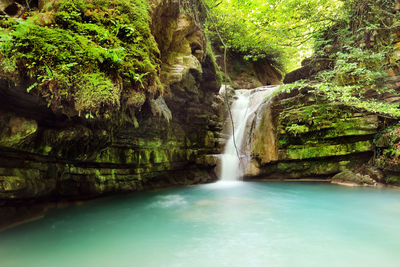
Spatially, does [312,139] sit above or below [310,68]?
below

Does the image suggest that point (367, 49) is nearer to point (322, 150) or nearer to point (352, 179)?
point (322, 150)

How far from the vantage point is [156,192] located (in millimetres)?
6832

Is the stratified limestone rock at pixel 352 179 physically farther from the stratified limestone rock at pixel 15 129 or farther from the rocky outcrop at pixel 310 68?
the stratified limestone rock at pixel 15 129

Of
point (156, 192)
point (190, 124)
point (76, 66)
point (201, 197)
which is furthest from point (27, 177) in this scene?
point (190, 124)

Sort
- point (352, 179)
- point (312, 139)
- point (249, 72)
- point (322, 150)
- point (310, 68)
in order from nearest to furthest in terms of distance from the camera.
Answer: point (352, 179) → point (322, 150) → point (312, 139) → point (310, 68) → point (249, 72)

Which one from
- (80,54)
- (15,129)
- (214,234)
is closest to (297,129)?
(214,234)

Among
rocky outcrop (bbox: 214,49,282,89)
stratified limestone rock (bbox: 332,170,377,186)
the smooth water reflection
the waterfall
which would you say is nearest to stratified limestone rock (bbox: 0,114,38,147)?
the smooth water reflection

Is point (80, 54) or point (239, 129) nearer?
point (80, 54)

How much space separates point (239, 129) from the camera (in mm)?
10641

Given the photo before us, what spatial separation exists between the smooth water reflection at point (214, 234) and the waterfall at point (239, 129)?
136 inches

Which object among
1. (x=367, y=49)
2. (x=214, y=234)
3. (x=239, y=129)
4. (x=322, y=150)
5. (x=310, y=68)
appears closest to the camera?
(x=214, y=234)

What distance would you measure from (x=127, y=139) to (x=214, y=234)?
392 centimetres

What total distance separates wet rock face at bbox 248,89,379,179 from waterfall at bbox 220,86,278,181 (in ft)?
2.43

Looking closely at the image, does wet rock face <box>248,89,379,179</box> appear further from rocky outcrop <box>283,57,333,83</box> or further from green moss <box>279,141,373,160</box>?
rocky outcrop <box>283,57,333,83</box>
